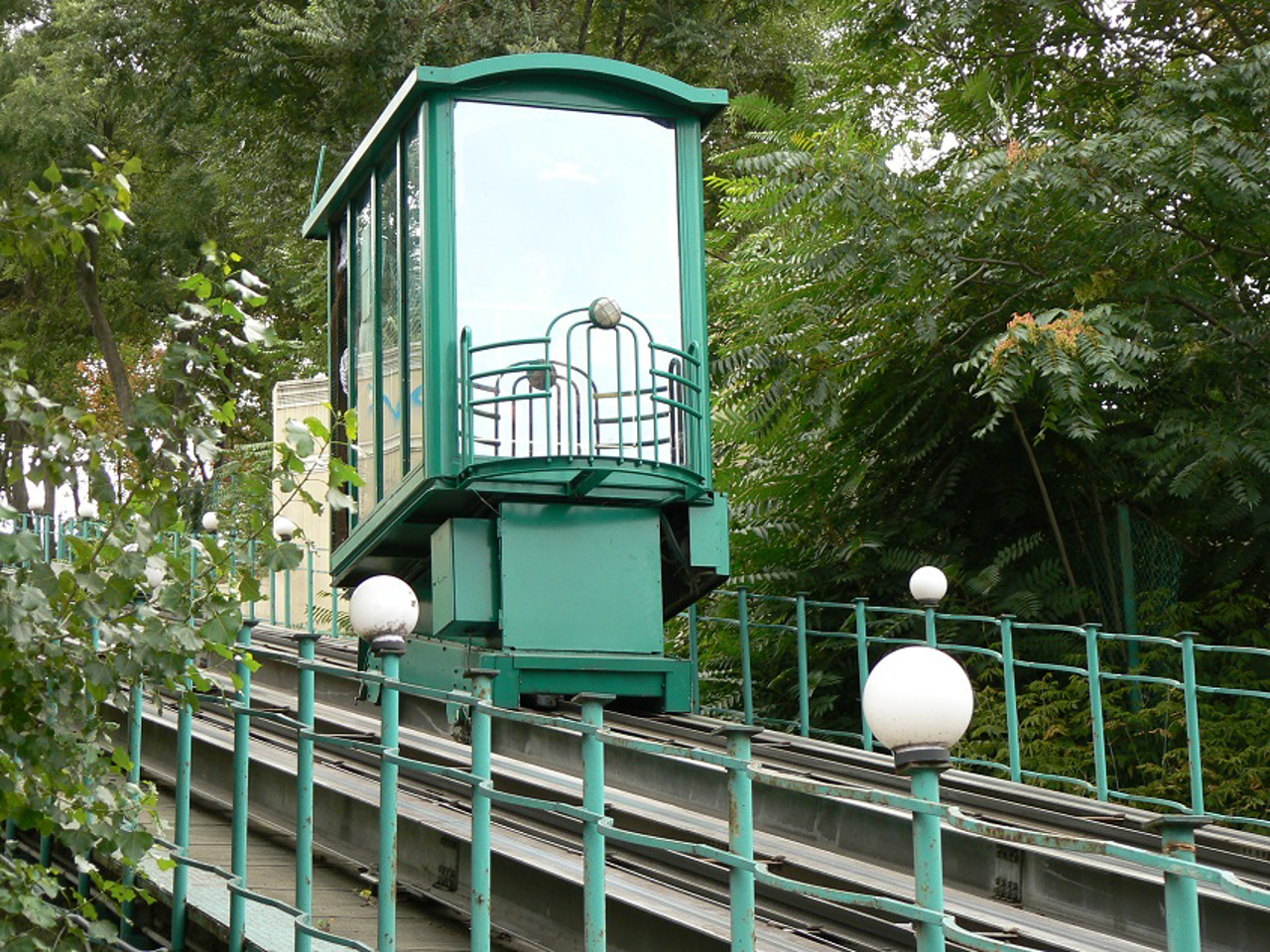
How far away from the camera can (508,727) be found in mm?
9773

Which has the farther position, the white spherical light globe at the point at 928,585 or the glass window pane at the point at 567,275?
the glass window pane at the point at 567,275

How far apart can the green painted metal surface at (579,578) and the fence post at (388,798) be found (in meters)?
4.03

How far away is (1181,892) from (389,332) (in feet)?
28.9

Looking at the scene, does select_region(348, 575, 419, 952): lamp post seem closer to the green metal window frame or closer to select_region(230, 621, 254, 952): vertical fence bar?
select_region(230, 621, 254, 952): vertical fence bar

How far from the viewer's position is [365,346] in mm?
12328

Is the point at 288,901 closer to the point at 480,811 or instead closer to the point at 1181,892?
the point at 480,811

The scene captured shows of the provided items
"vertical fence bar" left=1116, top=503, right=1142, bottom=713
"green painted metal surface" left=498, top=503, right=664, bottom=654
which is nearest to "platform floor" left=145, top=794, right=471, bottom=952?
"green painted metal surface" left=498, top=503, right=664, bottom=654

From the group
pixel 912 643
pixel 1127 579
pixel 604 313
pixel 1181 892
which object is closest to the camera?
pixel 1181 892

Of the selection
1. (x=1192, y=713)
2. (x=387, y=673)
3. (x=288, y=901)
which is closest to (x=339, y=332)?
(x=1192, y=713)

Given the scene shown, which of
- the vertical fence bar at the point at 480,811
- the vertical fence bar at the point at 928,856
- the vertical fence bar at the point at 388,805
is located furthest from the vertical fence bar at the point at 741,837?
the vertical fence bar at the point at 388,805

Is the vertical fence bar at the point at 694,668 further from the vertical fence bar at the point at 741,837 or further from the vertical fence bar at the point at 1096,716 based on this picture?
the vertical fence bar at the point at 741,837

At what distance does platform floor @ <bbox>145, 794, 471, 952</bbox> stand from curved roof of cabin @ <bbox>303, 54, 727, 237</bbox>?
15.7 feet

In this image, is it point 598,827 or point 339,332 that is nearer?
point 598,827

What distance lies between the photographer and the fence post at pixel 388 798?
18.4ft
